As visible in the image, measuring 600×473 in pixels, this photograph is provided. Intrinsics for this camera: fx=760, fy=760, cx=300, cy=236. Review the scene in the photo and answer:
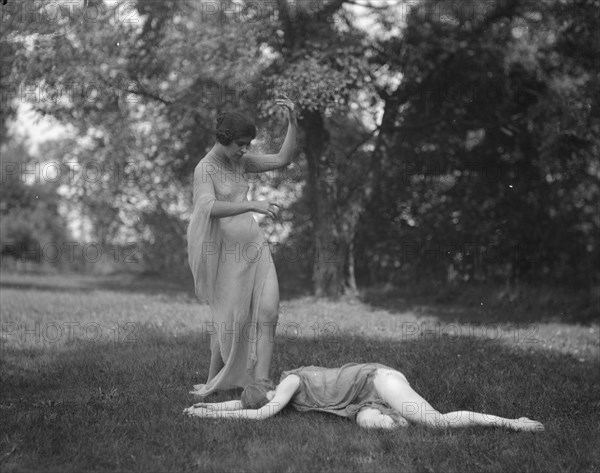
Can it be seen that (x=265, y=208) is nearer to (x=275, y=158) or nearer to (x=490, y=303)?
(x=275, y=158)

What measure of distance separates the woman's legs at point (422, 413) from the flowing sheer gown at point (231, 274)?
1429mm

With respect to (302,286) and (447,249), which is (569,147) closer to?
(447,249)

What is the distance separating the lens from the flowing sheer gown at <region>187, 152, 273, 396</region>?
21.0 ft

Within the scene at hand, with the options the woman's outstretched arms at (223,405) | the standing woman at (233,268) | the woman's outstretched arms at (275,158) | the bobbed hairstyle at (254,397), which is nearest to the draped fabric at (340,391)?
the bobbed hairstyle at (254,397)

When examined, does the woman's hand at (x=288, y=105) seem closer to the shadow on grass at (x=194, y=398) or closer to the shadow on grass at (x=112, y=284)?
the shadow on grass at (x=194, y=398)

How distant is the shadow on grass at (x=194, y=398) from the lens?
465 cm

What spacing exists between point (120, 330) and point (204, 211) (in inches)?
166

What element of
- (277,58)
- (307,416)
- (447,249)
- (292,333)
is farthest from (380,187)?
(307,416)

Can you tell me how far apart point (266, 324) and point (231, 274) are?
52 cm

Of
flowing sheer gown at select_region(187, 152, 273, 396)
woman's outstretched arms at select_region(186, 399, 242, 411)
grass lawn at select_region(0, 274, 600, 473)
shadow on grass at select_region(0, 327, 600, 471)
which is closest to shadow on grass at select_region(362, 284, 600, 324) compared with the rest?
grass lawn at select_region(0, 274, 600, 473)

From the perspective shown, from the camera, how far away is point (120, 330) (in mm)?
9805

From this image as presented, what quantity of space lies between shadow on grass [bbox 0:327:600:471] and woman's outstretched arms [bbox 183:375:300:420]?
0.13 meters

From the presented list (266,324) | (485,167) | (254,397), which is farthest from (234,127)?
(485,167)

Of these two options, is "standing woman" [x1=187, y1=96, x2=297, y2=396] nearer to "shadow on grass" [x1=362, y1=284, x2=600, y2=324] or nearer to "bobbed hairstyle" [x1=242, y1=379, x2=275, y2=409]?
"bobbed hairstyle" [x1=242, y1=379, x2=275, y2=409]
